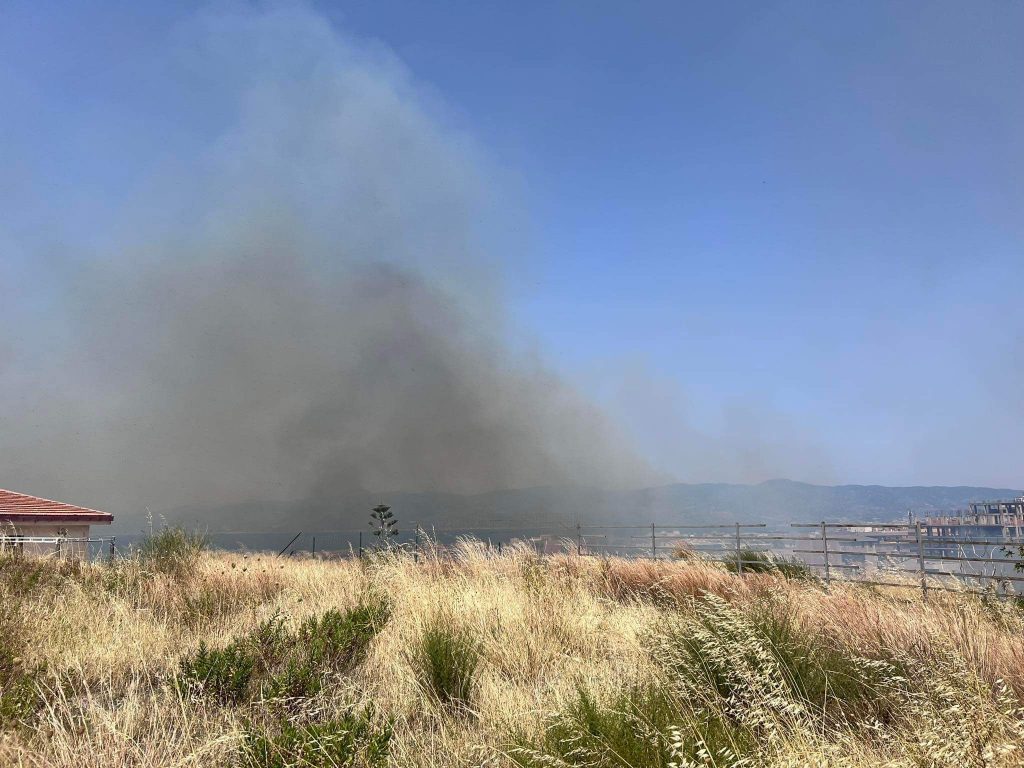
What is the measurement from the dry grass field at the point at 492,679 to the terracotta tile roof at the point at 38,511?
18301mm

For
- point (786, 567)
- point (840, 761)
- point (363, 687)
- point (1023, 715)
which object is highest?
point (840, 761)

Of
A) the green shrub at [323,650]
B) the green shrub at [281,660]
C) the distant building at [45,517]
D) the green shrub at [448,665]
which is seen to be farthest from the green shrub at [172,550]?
the distant building at [45,517]

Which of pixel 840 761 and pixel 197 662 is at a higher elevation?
pixel 840 761

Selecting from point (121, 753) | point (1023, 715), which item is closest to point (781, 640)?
point (1023, 715)

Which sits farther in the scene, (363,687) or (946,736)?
(363,687)

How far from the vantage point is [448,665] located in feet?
16.8

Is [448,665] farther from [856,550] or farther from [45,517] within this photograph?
[45,517]

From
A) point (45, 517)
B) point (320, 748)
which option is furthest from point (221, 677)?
point (45, 517)

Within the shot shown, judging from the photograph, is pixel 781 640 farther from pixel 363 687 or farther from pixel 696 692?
pixel 363 687

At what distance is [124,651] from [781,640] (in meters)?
5.63

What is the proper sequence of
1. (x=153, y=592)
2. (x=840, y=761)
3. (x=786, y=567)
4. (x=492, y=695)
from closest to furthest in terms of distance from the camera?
(x=840, y=761)
(x=492, y=695)
(x=153, y=592)
(x=786, y=567)

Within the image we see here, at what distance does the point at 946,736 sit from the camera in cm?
253

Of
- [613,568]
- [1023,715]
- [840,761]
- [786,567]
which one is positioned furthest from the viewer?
[786,567]

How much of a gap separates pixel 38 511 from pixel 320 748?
95.0 feet
